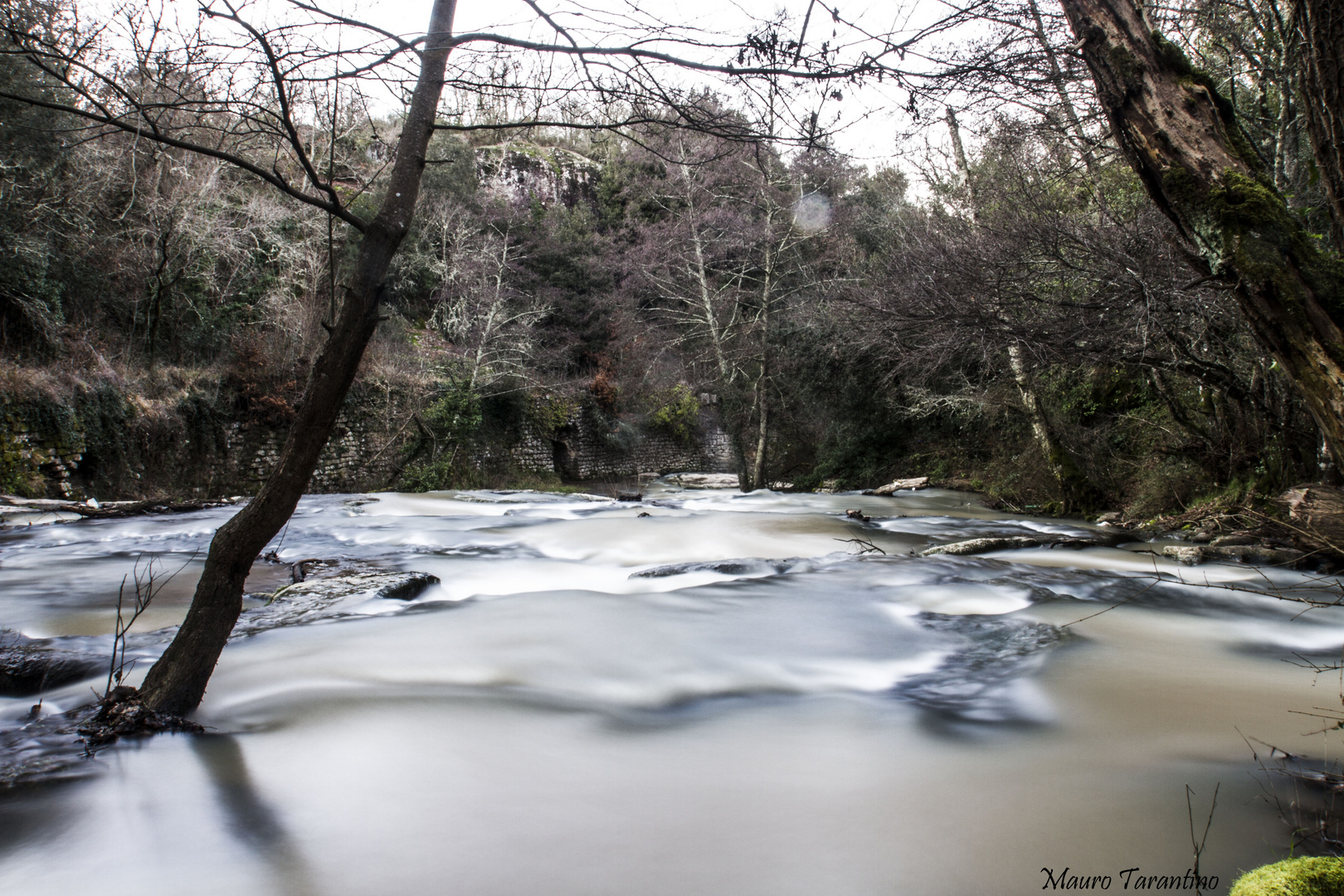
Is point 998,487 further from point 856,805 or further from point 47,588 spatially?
point 47,588

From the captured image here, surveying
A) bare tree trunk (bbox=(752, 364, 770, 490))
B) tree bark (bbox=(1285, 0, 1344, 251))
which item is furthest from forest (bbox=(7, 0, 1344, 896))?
bare tree trunk (bbox=(752, 364, 770, 490))

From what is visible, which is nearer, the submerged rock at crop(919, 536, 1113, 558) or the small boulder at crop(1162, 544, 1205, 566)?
the small boulder at crop(1162, 544, 1205, 566)

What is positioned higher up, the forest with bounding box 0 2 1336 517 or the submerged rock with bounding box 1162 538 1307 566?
the forest with bounding box 0 2 1336 517

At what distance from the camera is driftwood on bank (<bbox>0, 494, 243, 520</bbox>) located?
10.0 m

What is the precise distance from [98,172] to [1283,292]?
731 inches

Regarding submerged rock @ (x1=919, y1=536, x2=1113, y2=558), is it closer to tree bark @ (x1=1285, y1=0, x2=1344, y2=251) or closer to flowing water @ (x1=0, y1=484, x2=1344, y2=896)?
flowing water @ (x1=0, y1=484, x2=1344, y2=896)

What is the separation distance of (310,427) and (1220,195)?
324cm

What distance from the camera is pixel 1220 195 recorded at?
2547 mm

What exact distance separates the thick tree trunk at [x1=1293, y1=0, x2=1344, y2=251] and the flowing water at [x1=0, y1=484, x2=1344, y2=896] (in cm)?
165

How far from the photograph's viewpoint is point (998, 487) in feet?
44.0

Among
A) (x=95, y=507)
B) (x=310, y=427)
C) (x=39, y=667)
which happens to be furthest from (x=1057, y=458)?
(x=95, y=507)

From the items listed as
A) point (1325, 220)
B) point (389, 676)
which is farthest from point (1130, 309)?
point (389, 676)

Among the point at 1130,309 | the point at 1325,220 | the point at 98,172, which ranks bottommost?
the point at 1130,309

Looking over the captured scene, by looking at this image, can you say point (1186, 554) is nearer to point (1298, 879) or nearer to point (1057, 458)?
point (1057, 458)
